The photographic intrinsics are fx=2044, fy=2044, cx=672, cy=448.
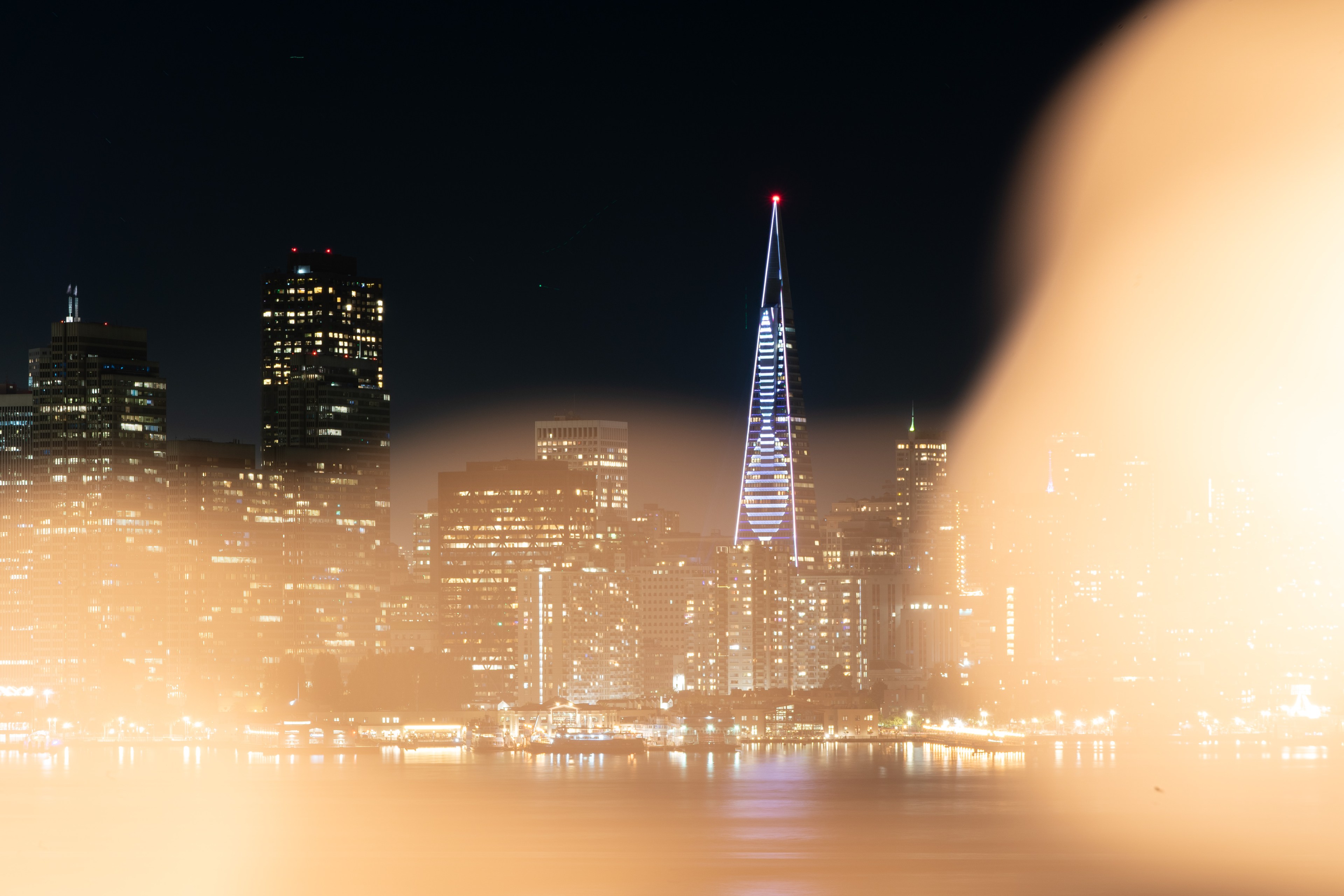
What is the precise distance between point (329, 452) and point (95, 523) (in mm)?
15552

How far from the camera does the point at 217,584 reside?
399ft

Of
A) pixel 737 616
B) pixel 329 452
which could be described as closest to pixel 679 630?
pixel 737 616

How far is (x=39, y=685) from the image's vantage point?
120938mm

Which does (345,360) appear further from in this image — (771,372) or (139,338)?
(771,372)

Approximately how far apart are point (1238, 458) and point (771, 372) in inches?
2231

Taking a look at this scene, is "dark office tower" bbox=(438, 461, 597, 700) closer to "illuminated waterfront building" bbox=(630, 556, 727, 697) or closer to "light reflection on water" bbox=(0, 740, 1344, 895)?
"illuminated waterfront building" bbox=(630, 556, 727, 697)

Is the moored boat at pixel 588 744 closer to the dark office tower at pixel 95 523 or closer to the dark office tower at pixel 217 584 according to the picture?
the dark office tower at pixel 217 584

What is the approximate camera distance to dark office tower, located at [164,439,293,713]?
4751 inches

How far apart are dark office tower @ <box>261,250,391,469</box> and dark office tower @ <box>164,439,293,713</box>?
7.65m

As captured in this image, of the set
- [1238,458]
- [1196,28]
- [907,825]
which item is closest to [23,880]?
[907,825]

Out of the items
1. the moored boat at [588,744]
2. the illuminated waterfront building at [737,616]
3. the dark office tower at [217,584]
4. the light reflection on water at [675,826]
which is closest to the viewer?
the light reflection on water at [675,826]

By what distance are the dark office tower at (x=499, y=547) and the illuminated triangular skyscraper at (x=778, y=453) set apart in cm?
1133

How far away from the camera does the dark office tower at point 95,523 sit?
396 ft

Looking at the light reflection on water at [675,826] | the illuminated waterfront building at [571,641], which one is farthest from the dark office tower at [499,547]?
the light reflection on water at [675,826]
